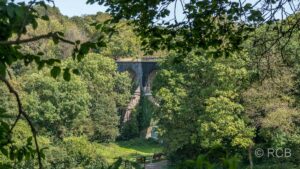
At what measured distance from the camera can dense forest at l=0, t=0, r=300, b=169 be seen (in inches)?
74.2

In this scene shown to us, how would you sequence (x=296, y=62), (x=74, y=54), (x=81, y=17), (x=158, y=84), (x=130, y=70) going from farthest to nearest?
(x=81, y=17)
(x=130, y=70)
(x=158, y=84)
(x=296, y=62)
(x=74, y=54)

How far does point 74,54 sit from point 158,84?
21646mm

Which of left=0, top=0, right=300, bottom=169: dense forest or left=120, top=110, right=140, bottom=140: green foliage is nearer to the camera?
left=0, top=0, right=300, bottom=169: dense forest

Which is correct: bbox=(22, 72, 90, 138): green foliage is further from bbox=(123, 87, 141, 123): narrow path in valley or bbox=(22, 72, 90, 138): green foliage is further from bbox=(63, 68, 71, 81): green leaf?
bbox=(63, 68, 71, 81): green leaf

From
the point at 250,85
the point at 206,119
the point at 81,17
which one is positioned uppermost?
the point at 81,17

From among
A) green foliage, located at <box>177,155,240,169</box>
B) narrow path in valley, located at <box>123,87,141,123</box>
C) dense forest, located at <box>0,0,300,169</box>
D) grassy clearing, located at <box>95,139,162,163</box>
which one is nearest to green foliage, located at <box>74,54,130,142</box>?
dense forest, located at <box>0,0,300,169</box>

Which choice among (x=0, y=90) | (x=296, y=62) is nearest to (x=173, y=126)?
(x=296, y=62)

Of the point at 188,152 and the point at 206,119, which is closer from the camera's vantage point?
the point at 206,119

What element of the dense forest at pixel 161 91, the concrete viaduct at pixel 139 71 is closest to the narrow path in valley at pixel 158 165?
the dense forest at pixel 161 91

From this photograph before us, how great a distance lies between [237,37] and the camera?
11.8 feet

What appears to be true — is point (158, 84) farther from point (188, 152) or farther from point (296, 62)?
point (296, 62)

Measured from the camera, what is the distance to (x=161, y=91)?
22156 millimetres

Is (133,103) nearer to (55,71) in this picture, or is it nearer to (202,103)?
(202,103)

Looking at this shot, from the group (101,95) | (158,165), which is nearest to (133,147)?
(101,95)
